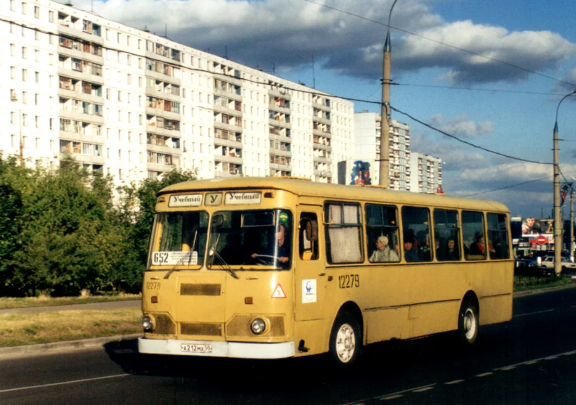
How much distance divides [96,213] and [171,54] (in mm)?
68985

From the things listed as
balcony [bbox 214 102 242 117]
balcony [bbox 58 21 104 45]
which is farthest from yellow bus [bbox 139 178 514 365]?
balcony [bbox 214 102 242 117]

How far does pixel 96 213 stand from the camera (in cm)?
4672

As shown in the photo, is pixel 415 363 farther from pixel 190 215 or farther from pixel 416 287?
pixel 190 215

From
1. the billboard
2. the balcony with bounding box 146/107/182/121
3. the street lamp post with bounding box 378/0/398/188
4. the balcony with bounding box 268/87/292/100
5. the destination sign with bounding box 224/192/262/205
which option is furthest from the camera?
the billboard

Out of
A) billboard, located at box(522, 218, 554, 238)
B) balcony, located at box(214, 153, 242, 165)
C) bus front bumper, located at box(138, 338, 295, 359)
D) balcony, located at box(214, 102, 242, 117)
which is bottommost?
bus front bumper, located at box(138, 338, 295, 359)

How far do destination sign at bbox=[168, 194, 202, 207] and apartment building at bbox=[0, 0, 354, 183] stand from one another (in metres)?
67.9

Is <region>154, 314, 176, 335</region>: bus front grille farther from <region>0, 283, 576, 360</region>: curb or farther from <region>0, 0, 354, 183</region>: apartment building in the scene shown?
<region>0, 0, 354, 183</region>: apartment building

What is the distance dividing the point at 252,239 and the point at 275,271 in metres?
0.56

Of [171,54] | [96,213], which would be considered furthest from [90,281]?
[171,54]

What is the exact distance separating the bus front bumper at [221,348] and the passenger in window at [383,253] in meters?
2.99

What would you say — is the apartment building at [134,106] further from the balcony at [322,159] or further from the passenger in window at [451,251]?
the passenger in window at [451,251]

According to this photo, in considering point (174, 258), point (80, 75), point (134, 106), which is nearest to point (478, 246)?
point (174, 258)

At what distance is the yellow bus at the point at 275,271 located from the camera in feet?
34.9

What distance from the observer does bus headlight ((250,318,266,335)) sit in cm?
1050
